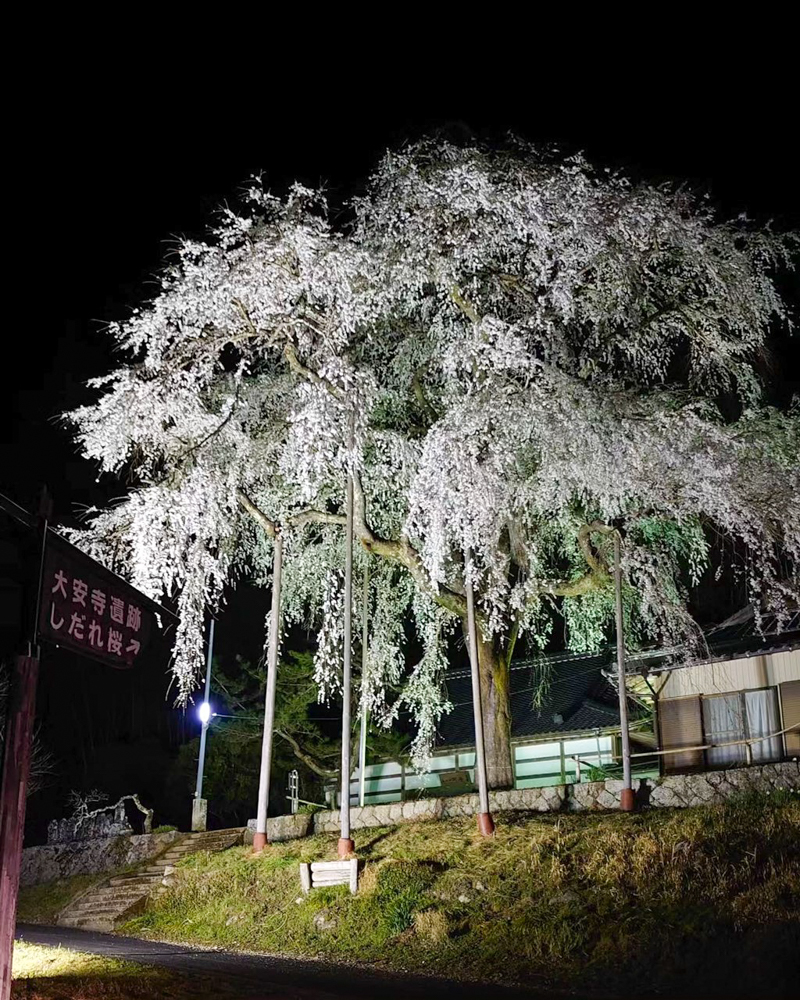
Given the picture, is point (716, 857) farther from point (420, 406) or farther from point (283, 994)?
point (420, 406)

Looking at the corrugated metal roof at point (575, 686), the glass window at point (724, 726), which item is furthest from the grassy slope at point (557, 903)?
the corrugated metal roof at point (575, 686)

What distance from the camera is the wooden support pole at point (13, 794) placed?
19.2ft

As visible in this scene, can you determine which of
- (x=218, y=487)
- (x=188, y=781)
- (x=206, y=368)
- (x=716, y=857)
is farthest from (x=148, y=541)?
(x=188, y=781)

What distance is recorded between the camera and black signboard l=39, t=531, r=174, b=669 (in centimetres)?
650

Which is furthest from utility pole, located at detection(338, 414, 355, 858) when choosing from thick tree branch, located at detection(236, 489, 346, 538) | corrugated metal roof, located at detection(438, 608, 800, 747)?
corrugated metal roof, located at detection(438, 608, 800, 747)

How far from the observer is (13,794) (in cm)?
602

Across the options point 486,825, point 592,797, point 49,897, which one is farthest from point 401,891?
point 49,897

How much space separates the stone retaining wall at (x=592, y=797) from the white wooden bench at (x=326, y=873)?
2.60 metres

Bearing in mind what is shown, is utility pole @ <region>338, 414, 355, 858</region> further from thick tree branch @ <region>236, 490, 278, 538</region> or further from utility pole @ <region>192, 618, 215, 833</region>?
utility pole @ <region>192, 618, 215, 833</region>

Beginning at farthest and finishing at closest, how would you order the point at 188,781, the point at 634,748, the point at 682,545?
1. the point at 188,781
2. the point at 634,748
3. the point at 682,545

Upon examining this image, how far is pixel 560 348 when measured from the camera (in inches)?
564

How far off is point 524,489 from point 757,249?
4.86m

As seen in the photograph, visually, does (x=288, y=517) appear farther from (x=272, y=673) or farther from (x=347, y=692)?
(x=347, y=692)

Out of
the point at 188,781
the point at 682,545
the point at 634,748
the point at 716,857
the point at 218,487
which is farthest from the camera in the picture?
the point at 188,781
